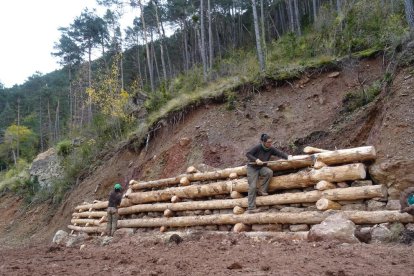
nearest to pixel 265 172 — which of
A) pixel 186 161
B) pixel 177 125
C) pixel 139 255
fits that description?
pixel 139 255

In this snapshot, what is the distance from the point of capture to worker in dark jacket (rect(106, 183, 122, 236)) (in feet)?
44.7

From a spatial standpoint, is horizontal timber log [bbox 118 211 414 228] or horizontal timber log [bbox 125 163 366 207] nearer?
horizontal timber log [bbox 118 211 414 228]

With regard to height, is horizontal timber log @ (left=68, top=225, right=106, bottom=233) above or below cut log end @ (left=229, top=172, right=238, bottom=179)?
below

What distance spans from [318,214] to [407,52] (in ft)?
18.9

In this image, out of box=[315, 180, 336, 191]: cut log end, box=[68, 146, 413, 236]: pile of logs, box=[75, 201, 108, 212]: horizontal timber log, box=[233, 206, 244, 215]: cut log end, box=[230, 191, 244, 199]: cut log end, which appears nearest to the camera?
box=[68, 146, 413, 236]: pile of logs

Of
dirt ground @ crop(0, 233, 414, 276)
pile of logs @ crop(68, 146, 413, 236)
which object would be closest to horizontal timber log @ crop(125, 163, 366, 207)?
pile of logs @ crop(68, 146, 413, 236)

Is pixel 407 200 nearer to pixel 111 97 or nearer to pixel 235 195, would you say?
pixel 235 195

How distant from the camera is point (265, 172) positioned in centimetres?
942

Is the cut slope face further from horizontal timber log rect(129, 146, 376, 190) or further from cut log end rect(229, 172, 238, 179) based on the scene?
cut log end rect(229, 172, 238, 179)

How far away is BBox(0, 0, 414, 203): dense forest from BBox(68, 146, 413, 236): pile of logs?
5.91 m

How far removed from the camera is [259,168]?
376 inches

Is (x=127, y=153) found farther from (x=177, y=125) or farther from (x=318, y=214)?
(x=318, y=214)

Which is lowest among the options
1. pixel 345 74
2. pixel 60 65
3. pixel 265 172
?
pixel 265 172

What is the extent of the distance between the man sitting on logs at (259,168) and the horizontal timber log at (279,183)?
8.2 inches
